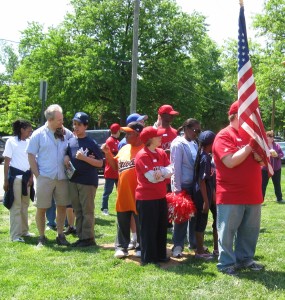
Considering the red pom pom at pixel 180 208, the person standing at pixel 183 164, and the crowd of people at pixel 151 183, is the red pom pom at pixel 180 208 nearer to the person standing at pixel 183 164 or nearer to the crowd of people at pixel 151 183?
the crowd of people at pixel 151 183

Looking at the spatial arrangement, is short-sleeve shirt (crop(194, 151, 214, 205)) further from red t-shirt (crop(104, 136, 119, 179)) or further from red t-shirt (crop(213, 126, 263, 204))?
Result: red t-shirt (crop(104, 136, 119, 179))

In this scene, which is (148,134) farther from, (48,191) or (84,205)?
(48,191)

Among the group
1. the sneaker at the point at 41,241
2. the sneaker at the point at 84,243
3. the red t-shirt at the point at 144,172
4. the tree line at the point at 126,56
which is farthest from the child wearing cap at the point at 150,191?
the tree line at the point at 126,56

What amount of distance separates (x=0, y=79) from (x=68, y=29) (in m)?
47.4

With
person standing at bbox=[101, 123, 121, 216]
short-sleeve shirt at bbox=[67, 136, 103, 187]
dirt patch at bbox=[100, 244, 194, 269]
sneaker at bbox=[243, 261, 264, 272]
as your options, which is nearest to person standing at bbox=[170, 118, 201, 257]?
dirt patch at bbox=[100, 244, 194, 269]

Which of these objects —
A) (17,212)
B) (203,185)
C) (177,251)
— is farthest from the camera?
(17,212)

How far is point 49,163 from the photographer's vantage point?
684 cm

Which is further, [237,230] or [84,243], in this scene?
[84,243]

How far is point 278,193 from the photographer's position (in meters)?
12.4

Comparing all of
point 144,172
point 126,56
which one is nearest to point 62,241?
point 144,172

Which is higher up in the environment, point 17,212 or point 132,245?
point 17,212

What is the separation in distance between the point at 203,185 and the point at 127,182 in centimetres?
102

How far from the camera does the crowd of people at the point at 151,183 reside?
5195mm

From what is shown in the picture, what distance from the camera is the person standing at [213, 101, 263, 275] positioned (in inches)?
200
